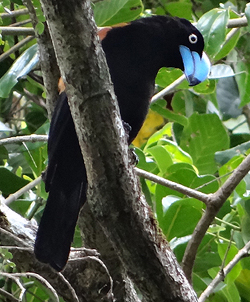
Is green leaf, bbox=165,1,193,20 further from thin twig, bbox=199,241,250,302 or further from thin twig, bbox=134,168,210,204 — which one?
thin twig, bbox=199,241,250,302

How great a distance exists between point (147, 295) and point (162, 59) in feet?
2.61

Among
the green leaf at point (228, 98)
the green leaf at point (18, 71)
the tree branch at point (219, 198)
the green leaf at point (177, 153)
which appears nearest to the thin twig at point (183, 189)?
the tree branch at point (219, 198)

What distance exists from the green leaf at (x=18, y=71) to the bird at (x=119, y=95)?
296mm

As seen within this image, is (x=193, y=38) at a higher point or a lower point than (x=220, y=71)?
higher

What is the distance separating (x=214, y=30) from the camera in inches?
66.4

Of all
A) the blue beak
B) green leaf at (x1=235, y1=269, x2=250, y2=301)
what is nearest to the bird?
the blue beak

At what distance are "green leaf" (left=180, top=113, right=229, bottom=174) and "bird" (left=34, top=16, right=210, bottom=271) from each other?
0.41 meters

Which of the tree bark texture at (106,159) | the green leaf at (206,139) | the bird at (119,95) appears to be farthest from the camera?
the green leaf at (206,139)

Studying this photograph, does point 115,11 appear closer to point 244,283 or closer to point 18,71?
point 18,71

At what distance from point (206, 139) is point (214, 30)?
0.62m

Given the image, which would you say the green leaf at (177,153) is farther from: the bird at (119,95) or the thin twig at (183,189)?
the thin twig at (183,189)

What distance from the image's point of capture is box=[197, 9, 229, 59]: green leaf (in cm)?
168

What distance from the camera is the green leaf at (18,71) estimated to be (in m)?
1.85

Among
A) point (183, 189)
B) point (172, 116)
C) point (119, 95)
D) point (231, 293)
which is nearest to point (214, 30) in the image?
point (119, 95)
